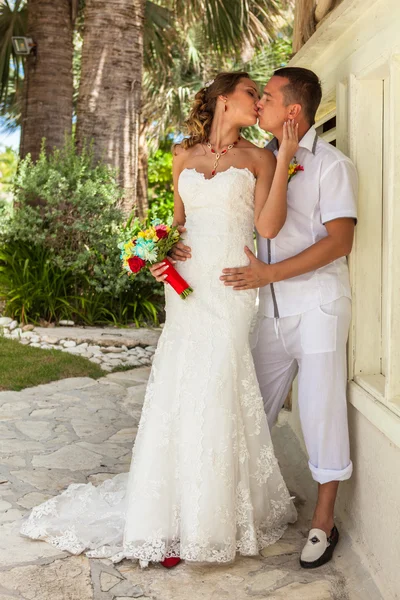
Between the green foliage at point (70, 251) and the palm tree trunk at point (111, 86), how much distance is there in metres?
0.30

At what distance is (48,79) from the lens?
10.1m

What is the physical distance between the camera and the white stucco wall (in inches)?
116

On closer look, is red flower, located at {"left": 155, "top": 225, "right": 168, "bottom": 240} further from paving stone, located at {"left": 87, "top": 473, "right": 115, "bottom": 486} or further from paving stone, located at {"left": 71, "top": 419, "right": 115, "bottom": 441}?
paving stone, located at {"left": 71, "top": 419, "right": 115, "bottom": 441}

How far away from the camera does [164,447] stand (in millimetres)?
3318

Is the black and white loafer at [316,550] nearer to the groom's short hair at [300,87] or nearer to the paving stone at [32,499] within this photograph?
the paving stone at [32,499]

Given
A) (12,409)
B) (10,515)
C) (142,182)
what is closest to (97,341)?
(12,409)

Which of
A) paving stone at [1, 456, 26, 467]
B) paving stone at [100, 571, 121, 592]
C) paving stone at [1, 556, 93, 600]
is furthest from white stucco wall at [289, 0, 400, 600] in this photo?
paving stone at [1, 456, 26, 467]

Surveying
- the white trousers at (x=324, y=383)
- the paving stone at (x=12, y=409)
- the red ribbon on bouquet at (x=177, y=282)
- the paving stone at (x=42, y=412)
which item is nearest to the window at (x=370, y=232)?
the white trousers at (x=324, y=383)

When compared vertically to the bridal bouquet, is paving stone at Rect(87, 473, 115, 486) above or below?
below

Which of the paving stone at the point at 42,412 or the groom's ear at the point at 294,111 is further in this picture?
the paving stone at the point at 42,412

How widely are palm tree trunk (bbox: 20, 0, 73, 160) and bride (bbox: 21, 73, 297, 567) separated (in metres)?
6.89

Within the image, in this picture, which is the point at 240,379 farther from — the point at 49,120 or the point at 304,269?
the point at 49,120

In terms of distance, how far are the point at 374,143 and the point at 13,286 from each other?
630cm

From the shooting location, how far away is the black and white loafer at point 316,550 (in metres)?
3.23
